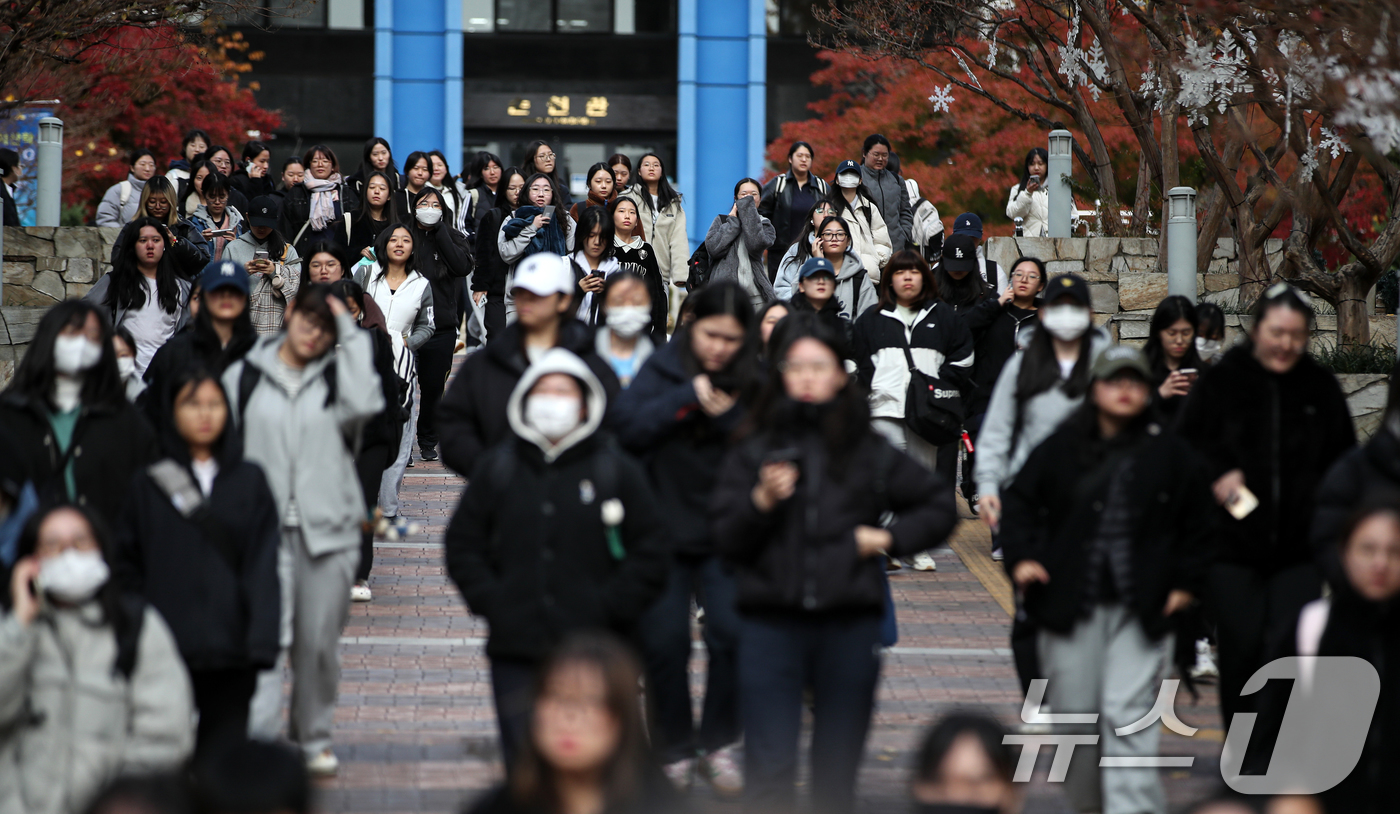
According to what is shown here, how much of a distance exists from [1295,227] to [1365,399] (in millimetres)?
2929

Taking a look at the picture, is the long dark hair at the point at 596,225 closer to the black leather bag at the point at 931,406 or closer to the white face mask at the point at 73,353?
the black leather bag at the point at 931,406

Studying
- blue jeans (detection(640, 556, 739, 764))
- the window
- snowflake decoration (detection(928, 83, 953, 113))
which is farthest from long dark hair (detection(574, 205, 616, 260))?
the window

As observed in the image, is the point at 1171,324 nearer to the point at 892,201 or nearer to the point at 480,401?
the point at 480,401

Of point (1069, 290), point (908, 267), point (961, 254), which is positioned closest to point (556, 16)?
point (961, 254)

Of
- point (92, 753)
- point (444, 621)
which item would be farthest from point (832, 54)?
point (92, 753)

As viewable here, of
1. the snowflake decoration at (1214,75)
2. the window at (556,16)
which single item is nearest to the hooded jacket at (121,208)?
the snowflake decoration at (1214,75)

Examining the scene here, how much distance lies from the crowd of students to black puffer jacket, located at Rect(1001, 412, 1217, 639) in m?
0.01

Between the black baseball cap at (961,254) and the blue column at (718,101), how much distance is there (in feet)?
67.6

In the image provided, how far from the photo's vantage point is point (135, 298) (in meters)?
10.2

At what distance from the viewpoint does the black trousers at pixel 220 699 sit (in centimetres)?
561

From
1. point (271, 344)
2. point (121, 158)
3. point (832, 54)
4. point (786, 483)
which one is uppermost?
point (832, 54)

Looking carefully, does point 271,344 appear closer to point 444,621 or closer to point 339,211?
point 444,621

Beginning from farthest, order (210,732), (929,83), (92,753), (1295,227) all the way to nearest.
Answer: (929,83) < (1295,227) < (210,732) < (92,753)

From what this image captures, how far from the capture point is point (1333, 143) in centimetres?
1212
